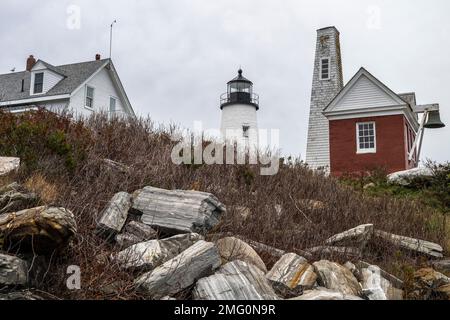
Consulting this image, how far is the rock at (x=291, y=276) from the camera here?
5199 millimetres

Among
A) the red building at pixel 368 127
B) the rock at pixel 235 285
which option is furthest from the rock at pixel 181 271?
the red building at pixel 368 127

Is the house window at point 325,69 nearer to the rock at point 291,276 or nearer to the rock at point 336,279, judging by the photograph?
the rock at point 336,279

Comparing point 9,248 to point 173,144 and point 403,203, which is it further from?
point 403,203

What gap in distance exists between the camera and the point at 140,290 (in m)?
4.51

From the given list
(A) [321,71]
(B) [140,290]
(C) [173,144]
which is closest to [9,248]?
(B) [140,290]

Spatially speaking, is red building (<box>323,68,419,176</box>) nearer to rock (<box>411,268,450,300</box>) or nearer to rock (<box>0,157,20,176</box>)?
rock (<box>411,268,450,300</box>)

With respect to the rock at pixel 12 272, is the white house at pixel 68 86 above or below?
above

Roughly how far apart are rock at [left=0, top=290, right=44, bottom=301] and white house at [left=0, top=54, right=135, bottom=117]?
22.5m

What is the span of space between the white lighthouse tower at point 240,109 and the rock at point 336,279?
23.7 m

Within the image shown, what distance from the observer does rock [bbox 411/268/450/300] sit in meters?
5.88

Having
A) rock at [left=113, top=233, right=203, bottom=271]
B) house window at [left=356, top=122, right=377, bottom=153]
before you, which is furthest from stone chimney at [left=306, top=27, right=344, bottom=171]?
rock at [left=113, top=233, right=203, bottom=271]

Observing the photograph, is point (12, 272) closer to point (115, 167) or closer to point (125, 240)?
point (125, 240)

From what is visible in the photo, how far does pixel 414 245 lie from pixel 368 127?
51.5 ft
